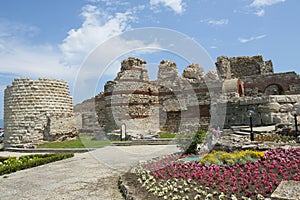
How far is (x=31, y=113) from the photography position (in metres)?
21.7

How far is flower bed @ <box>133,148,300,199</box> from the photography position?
17.0 ft

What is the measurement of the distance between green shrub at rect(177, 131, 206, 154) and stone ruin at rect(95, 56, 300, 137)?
6710mm

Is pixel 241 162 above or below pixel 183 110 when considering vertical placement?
below

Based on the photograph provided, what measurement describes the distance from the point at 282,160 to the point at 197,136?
4038mm

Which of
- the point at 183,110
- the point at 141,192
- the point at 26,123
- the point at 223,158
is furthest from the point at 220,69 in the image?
the point at 141,192

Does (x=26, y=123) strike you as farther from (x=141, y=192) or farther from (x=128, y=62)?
(x=141, y=192)

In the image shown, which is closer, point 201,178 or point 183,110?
point 201,178

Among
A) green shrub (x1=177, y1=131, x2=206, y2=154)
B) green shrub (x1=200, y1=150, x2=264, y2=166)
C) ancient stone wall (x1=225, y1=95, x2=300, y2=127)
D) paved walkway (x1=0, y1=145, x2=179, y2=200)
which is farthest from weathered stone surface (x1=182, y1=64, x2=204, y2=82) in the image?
green shrub (x1=200, y1=150, x2=264, y2=166)

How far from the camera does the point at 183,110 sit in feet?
73.0

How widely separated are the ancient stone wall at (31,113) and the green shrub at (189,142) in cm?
1507

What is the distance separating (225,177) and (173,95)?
59.2 ft

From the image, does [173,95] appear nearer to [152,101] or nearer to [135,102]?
[152,101]

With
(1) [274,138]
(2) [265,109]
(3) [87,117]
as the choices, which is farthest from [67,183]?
(3) [87,117]

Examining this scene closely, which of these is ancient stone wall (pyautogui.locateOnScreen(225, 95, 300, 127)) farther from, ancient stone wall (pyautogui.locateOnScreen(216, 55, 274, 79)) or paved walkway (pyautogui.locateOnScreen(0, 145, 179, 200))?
ancient stone wall (pyautogui.locateOnScreen(216, 55, 274, 79))
